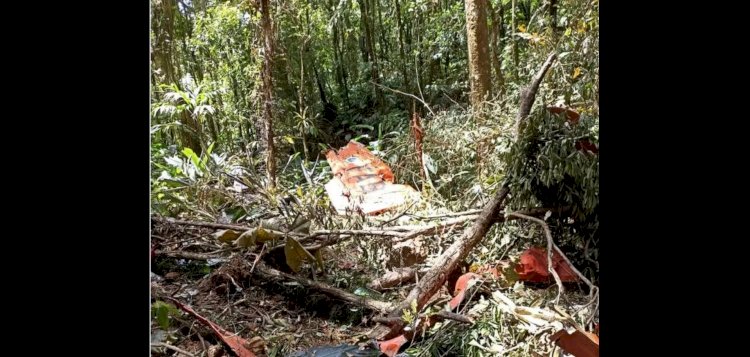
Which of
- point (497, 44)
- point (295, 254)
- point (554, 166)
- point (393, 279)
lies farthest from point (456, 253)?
point (497, 44)

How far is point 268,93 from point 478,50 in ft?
3.30

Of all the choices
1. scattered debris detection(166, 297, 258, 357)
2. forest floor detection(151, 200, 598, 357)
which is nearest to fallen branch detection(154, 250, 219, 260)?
forest floor detection(151, 200, 598, 357)

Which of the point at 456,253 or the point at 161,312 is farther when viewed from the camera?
the point at 456,253

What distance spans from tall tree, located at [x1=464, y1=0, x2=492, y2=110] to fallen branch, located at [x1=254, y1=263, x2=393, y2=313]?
3.89ft

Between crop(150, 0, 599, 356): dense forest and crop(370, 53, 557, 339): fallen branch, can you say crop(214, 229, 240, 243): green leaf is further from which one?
crop(370, 53, 557, 339): fallen branch

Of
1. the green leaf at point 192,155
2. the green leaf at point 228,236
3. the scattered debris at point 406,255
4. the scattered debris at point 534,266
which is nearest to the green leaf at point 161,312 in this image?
the green leaf at point 228,236

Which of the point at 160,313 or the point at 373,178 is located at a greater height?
the point at 373,178

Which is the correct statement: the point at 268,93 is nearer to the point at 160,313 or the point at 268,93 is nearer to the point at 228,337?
the point at 228,337

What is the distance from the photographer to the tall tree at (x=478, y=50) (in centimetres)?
265

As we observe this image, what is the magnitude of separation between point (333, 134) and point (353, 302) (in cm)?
146

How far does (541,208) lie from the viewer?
187 centimetres

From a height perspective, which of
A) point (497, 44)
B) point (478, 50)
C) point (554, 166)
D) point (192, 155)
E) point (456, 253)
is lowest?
point (456, 253)

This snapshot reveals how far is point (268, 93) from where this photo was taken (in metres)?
2.71
